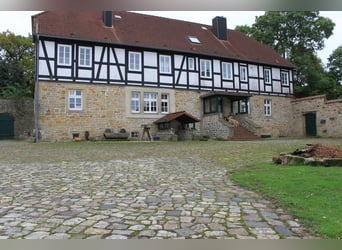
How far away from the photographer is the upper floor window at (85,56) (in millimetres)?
18719

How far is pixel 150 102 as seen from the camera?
20656 mm

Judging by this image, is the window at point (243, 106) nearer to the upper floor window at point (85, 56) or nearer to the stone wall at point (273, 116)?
the stone wall at point (273, 116)

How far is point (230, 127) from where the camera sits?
19.0m

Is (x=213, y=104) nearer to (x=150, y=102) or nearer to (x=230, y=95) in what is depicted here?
(x=230, y=95)

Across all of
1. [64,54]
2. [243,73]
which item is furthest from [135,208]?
[243,73]

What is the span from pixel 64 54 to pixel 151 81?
5.69 metres

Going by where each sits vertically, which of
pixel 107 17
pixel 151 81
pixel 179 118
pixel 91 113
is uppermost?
pixel 151 81

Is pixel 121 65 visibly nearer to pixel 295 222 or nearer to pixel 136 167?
pixel 136 167

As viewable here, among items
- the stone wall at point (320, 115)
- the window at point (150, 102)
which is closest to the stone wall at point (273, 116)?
the stone wall at point (320, 115)

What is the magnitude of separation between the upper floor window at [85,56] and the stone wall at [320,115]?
1709 cm

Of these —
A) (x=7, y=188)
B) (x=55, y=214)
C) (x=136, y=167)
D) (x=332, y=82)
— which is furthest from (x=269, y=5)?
(x=332, y=82)

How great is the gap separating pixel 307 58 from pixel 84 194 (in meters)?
29.3

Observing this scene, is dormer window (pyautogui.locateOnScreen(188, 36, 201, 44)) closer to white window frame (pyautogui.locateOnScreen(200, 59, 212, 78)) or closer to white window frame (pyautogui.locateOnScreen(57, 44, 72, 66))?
white window frame (pyautogui.locateOnScreen(200, 59, 212, 78))

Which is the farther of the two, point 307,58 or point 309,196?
point 307,58
